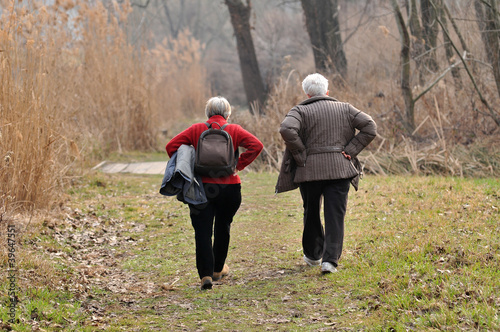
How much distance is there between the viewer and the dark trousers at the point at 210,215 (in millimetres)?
5012

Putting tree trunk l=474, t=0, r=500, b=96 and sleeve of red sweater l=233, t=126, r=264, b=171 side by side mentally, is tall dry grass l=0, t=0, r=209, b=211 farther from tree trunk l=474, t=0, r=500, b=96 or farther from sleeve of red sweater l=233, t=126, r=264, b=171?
tree trunk l=474, t=0, r=500, b=96

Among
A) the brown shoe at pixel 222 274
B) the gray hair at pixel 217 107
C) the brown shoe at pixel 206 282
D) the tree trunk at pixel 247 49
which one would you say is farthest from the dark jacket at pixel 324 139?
the tree trunk at pixel 247 49

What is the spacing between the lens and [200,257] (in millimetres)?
5117

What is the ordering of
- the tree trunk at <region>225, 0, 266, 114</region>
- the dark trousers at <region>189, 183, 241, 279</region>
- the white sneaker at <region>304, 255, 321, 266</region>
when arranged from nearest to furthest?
the dark trousers at <region>189, 183, 241, 279</region>, the white sneaker at <region>304, 255, 321, 266</region>, the tree trunk at <region>225, 0, 266, 114</region>

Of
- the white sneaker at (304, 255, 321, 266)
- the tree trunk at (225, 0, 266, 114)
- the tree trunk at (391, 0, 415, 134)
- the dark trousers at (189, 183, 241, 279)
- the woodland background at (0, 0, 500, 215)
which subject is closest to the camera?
the dark trousers at (189, 183, 241, 279)

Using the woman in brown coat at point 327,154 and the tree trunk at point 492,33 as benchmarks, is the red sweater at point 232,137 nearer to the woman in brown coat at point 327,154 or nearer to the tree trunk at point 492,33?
the woman in brown coat at point 327,154

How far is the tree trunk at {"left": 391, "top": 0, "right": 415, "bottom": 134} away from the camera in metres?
10.8

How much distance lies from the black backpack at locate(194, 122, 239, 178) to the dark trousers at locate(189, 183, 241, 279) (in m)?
→ 0.15

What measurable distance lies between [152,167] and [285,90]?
3097mm

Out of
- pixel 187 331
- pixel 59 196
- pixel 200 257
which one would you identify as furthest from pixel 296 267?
pixel 59 196

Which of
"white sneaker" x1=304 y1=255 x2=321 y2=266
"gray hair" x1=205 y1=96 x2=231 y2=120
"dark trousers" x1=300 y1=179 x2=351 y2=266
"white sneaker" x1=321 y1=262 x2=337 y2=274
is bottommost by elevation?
"white sneaker" x1=304 y1=255 x2=321 y2=266

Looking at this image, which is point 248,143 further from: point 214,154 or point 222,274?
point 222,274

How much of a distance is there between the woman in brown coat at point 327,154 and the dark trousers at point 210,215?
592 mm

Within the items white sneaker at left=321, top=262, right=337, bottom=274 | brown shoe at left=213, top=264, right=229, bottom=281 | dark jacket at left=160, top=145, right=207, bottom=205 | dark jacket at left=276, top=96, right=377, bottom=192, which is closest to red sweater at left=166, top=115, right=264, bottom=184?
dark jacket at left=160, top=145, right=207, bottom=205
